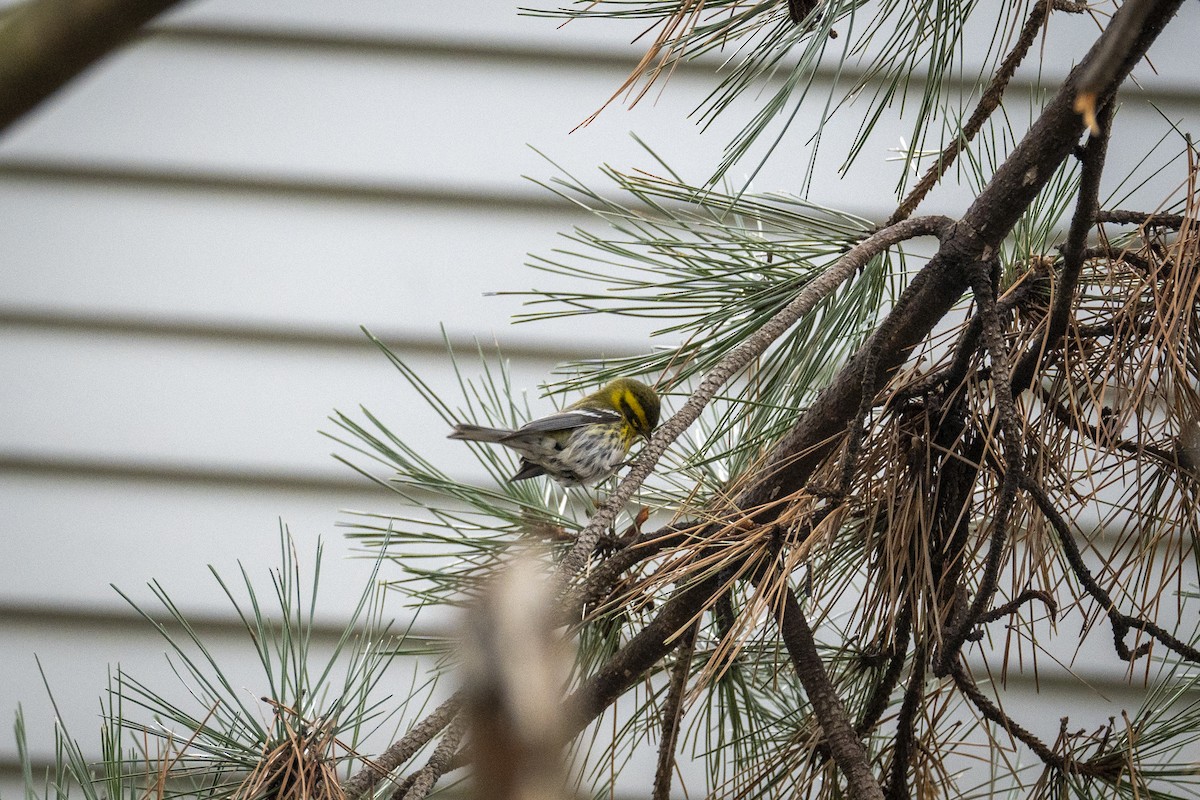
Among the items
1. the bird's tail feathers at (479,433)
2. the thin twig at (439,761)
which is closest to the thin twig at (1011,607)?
the thin twig at (439,761)

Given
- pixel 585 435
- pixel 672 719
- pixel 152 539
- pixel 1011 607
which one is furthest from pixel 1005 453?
pixel 152 539

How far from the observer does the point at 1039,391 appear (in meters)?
0.74

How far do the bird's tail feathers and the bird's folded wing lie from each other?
0.06ft

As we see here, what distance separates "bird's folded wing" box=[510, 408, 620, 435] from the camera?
44.2 inches

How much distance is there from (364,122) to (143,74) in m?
0.34

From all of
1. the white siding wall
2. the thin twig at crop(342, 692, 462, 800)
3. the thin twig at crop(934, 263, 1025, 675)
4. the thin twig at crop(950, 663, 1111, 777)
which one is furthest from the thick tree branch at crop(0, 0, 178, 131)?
the white siding wall

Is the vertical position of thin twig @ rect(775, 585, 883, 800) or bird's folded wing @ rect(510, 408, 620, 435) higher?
bird's folded wing @ rect(510, 408, 620, 435)

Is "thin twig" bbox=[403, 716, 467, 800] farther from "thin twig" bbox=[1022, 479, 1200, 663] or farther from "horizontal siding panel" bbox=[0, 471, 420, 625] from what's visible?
"horizontal siding panel" bbox=[0, 471, 420, 625]

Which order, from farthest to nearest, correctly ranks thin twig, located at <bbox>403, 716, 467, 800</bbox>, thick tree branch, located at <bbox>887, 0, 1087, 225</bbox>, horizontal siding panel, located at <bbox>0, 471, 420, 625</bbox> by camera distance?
horizontal siding panel, located at <bbox>0, 471, 420, 625</bbox>, thick tree branch, located at <bbox>887, 0, 1087, 225</bbox>, thin twig, located at <bbox>403, 716, 467, 800</bbox>

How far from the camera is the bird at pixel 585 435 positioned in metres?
1.16

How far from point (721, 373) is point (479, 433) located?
45cm

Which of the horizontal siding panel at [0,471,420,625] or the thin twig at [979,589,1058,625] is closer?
the thin twig at [979,589,1058,625]

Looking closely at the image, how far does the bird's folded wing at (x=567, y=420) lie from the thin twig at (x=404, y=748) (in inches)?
19.8

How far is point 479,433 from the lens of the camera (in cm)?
102
